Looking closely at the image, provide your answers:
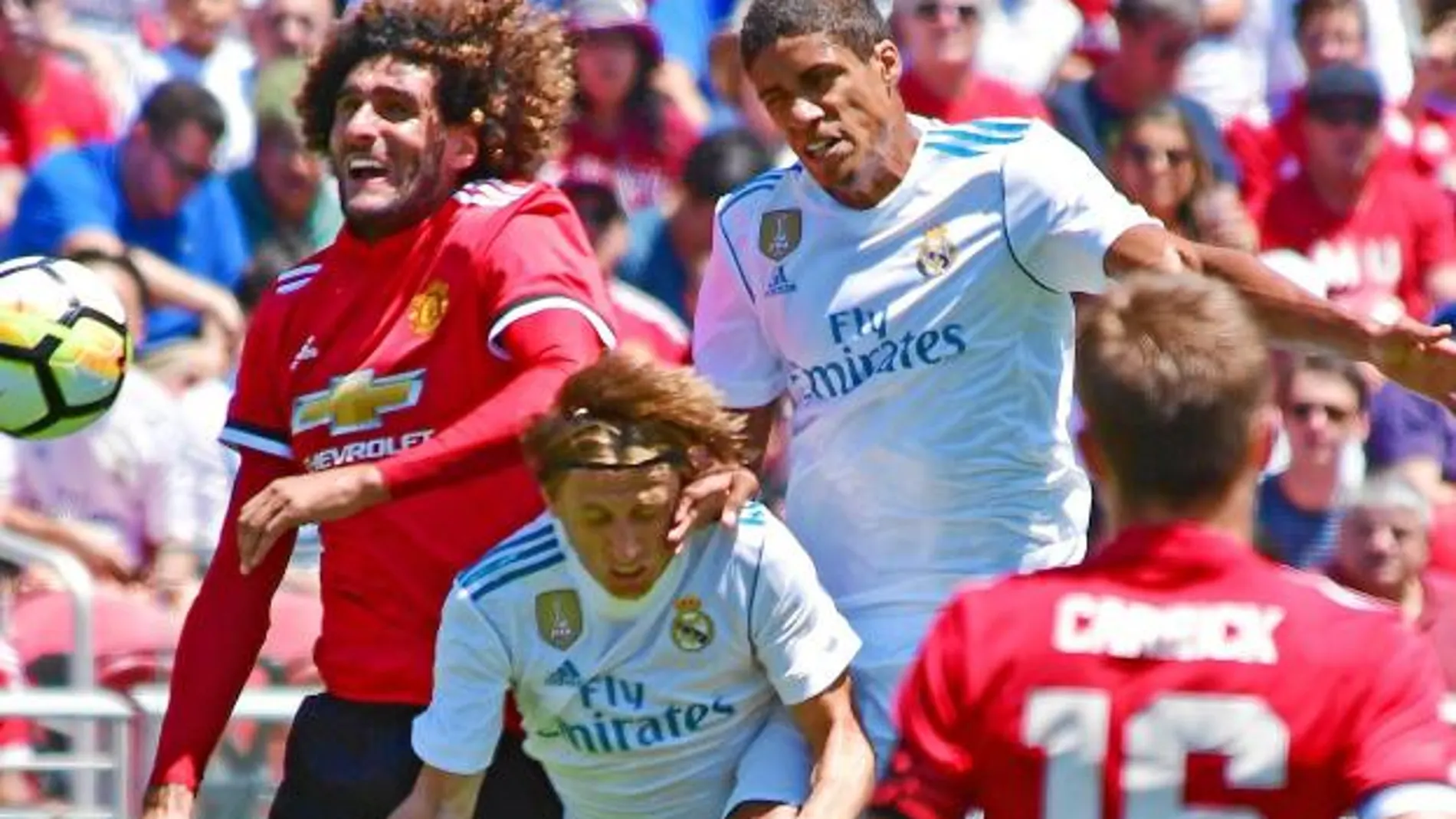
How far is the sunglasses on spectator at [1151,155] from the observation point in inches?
386

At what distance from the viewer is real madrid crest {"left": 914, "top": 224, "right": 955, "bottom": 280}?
510 centimetres

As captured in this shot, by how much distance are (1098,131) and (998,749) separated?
6895 mm

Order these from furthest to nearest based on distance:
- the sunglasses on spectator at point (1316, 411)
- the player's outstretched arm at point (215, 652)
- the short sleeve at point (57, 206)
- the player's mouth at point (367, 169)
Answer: the short sleeve at point (57, 206) → the sunglasses on spectator at point (1316, 411) → the player's outstretched arm at point (215, 652) → the player's mouth at point (367, 169)

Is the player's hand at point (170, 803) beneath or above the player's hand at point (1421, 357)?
beneath

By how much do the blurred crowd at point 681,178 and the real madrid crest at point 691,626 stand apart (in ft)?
11.3

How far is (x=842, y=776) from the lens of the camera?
4.84 metres

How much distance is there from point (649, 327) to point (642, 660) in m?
4.36

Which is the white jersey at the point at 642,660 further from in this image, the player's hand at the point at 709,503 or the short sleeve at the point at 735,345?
the short sleeve at the point at 735,345

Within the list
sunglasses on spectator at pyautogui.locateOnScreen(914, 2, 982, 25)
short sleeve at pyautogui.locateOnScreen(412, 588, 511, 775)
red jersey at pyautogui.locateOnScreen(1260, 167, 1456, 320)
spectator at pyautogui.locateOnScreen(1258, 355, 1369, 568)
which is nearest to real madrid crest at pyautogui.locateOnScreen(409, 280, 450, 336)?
short sleeve at pyautogui.locateOnScreen(412, 588, 511, 775)

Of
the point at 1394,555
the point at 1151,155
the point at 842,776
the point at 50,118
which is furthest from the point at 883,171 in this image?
the point at 50,118

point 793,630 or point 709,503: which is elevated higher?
point 709,503

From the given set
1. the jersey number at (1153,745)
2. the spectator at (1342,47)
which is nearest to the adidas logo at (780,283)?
the jersey number at (1153,745)

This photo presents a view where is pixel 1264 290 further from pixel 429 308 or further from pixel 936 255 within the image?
pixel 429 308

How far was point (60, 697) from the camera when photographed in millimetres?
7059
